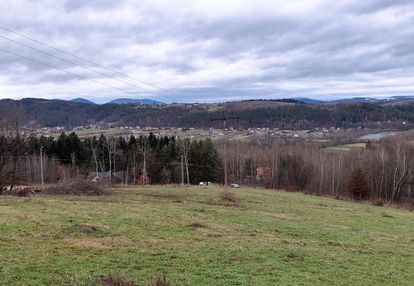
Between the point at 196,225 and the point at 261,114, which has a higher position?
the point at 261,114

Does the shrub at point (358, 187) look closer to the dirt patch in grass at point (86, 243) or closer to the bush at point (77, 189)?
the bush at point (77, 189)

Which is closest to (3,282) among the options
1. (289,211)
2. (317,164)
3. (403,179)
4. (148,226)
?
(148,226)

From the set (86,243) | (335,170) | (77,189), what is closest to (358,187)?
(335,170)

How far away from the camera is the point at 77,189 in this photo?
32.8 m

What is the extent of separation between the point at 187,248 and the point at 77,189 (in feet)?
66.9

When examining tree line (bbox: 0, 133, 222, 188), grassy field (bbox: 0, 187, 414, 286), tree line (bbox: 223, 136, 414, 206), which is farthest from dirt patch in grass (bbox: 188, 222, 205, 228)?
tree line (bbox: 0, 133, 222, 188)

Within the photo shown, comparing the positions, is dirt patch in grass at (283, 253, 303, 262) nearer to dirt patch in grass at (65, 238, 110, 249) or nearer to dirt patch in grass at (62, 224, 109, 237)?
dirt patch in grass at (65, 238, 110, 249)

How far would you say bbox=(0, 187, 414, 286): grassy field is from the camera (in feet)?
36.4

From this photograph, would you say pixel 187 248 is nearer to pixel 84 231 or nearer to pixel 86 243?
pixel 86 243

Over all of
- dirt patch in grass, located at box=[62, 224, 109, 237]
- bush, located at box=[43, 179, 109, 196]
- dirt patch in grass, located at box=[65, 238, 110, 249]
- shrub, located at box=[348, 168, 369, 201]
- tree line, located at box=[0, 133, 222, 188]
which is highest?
dirt patch in grass, located at box=[65, 238, 110, 249]

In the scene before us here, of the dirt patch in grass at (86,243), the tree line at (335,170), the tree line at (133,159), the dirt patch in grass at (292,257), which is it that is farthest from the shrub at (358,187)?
the dirt patch in grass at (86,243)

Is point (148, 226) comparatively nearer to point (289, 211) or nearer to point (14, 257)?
point (14, 257)

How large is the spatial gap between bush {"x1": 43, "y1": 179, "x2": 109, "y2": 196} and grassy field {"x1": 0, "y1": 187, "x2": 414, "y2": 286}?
7340 millimetres

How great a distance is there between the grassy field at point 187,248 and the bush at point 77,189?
7340 mm
